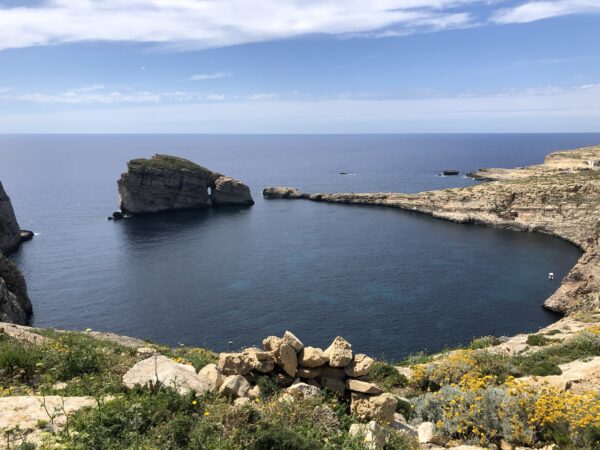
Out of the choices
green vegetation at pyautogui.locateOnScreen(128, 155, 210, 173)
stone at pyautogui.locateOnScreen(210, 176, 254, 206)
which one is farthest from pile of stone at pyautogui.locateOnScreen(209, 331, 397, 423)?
stone at pyautogui.locateOnScreen(210, 176, 254, 206)

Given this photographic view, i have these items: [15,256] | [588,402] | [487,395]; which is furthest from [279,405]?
[15,256]

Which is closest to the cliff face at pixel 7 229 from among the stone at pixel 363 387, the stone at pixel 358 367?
the stone at pixel 358 367

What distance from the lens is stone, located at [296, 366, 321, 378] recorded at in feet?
50.2

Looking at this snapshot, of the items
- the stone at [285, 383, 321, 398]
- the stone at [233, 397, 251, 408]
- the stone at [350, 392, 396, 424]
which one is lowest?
the stone at [350, 392, 396, 424]

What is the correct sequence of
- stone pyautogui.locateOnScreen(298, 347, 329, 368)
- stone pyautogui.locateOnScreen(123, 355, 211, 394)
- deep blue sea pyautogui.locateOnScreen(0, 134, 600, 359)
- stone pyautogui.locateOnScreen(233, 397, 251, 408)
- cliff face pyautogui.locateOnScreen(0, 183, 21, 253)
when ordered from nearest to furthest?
stone pyautogui.locateOnScreen(233, 397, 251, 408), stone pyautogui.locateOnScreen(123, 355, 211, 394), stone pyautogui.locateOnScreen(298, 347, 329, 368), deep blue sea pyautogui.locateOnScreen(0, 134, 600, 359), cliff face pyautogui.locateOnScreen(0, 183, 21, 253)

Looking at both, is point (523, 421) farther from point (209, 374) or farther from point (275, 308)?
point (275, 308)

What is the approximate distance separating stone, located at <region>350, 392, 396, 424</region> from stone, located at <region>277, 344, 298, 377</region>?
7.90ft

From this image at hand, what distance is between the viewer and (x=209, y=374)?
48.5 ft

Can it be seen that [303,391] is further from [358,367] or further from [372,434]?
[358,367]

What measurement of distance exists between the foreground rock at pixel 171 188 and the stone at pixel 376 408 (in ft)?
417

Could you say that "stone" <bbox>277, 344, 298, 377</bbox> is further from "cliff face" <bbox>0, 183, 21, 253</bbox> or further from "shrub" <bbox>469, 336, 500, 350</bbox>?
"cliff face" <bbox>0, 183, 21, 253</bbox>

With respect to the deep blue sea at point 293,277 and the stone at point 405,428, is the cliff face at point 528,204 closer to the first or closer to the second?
the deep blue sea at point 293,277

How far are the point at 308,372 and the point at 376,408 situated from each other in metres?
2.73

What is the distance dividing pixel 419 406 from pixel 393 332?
36.3 m
